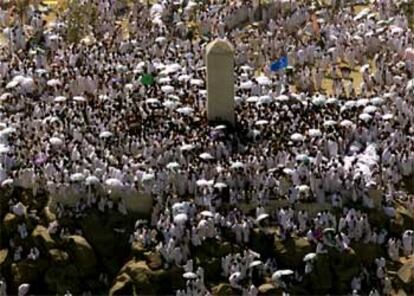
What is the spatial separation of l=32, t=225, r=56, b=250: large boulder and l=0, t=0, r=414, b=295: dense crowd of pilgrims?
124mm

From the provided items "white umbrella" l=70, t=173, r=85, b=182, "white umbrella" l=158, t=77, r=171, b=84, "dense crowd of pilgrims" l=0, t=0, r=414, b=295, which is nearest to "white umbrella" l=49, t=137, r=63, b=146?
"dense crowd of pilgrims" l=0, t=0, r=414, b=295

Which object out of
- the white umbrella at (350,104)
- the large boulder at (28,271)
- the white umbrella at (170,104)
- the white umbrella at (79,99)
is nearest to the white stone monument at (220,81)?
the white umbrella at (170,104)

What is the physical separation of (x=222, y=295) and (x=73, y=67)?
21.7 ft

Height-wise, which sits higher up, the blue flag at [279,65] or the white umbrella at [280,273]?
the blue flag at [279,65]

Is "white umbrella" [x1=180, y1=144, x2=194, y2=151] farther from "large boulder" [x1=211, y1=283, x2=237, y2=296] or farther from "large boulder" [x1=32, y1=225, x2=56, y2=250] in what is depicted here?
"large boulder" [x1=211, y1=283, x2=237, y2=296]

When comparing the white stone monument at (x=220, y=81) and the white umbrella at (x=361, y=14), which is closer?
the white stone monument at (x=220, y=81)

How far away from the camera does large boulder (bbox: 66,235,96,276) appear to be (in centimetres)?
1280

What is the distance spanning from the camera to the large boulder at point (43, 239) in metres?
12.9

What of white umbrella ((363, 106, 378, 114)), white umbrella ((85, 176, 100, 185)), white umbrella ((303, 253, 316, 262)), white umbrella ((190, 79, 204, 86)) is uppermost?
white umbrella ((190, 79, 204, 86))

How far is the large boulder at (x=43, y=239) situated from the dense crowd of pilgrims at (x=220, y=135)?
0.12 metres

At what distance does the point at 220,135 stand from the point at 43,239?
3.02 meters

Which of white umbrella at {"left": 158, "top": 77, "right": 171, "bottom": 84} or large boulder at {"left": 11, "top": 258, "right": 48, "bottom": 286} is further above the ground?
white umbrella at {"left": 158, "top": 77, "right": 171, "bottom": 84}

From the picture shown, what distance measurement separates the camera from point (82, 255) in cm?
1284

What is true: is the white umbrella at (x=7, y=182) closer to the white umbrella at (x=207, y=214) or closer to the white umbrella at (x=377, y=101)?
the white umbrella at (x=207, y=214)
